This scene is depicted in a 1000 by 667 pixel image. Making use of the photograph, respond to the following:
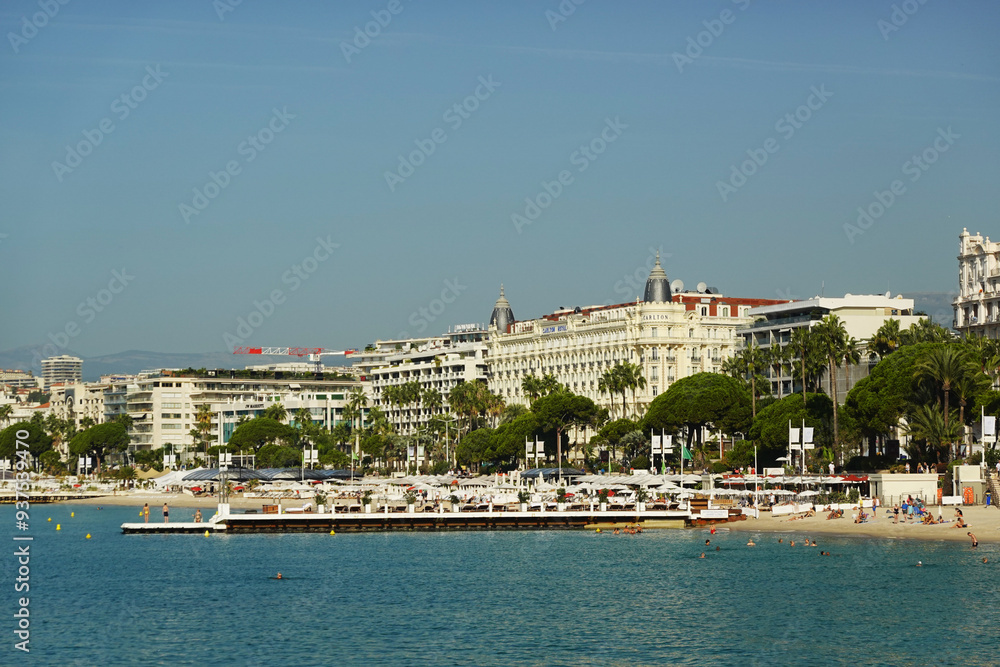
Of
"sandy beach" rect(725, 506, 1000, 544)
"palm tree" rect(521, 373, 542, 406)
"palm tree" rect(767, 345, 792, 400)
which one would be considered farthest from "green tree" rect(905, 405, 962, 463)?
"palm tree" rect(521, 373, 542, 406)

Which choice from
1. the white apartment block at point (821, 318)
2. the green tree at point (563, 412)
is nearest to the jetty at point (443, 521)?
the white apartment block at point (821, 318)

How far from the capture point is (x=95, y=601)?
2869 inches

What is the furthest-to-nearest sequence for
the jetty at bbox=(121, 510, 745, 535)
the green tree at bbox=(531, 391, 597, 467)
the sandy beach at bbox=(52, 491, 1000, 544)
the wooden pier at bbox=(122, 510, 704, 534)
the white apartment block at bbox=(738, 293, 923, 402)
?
the green tree at bbox=(531, 391, 597, 467), the white apartment block at bbox=(738, 293, 923, 402), the wooden pier at bbox=(122, 510, 704, 534), the jetty at bbox=(121, 510, 745, 535), the sandy beach at bbox=(52, 491, 1000, 544)

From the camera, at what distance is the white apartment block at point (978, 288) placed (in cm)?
14925

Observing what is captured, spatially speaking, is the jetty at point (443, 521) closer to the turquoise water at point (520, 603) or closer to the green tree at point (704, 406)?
the turquoise water at point (520, 603)

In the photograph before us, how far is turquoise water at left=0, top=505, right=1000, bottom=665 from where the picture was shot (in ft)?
185

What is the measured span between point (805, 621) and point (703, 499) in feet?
177

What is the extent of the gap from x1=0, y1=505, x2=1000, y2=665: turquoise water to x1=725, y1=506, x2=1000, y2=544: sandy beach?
147 cm

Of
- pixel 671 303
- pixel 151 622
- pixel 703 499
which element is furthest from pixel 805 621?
pixel 671 303

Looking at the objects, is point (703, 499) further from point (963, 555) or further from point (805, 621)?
point (805, 621)

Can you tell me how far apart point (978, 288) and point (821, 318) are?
16.7 meters

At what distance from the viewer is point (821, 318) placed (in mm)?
159625

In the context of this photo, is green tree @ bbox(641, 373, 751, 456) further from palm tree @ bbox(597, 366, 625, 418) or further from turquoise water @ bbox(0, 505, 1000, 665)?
turquoise water @ bbox(0, 505, 1000, 665)

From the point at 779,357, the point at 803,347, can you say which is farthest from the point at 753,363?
the point at 803,347
